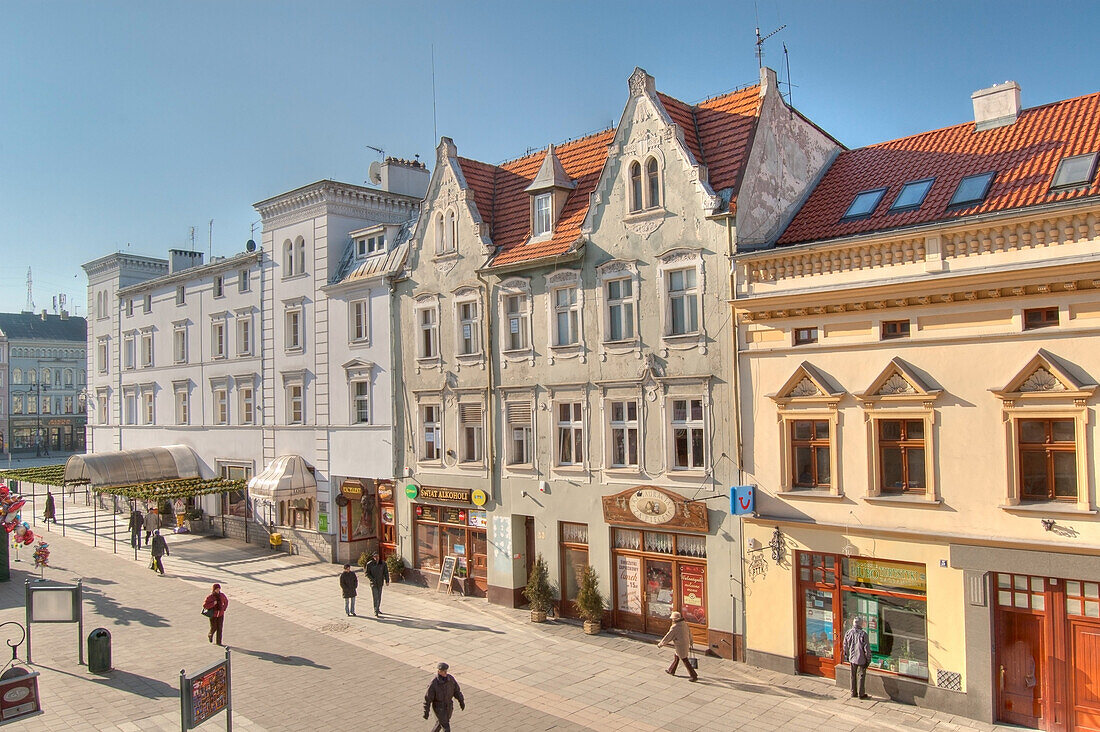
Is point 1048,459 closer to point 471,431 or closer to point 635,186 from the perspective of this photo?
point 635,186

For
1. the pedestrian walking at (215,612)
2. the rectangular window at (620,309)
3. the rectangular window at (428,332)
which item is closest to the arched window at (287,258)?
the rectangular window at (428,332)

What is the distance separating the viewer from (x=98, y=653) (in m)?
18.0

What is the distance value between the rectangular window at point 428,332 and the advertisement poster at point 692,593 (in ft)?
35.9

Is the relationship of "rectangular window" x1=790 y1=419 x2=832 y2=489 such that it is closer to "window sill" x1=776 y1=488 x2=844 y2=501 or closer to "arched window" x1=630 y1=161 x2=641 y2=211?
"window sill" x1=776 y1=488 x2=844 y2=501

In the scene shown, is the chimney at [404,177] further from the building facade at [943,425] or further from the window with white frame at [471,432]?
the building facade at [943,425]

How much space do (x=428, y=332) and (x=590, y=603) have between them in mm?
10668

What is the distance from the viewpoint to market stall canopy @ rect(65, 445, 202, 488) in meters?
35.7

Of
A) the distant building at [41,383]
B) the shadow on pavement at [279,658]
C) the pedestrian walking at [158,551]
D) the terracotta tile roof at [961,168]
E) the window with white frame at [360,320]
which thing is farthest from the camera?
the distant building at [41,383]

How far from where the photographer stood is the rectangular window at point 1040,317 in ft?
48.8

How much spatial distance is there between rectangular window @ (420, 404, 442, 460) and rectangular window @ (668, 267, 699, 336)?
9583 mm

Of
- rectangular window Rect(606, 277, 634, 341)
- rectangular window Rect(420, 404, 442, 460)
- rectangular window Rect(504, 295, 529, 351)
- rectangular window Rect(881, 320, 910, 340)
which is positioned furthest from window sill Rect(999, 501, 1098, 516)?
rectangular window Rect(420, 404, 442, 460)

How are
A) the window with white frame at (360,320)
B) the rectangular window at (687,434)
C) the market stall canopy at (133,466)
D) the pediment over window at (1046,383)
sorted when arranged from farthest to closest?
the market stall canopy at (133,466) → the window with white frame at (360,320) → the rectangular window at (687,434) → the pediment over window at (1046,383)

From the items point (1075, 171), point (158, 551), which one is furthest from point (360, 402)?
point (1075, 171)

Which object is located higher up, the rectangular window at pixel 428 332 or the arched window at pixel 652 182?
the arched window at pixel 652 182
